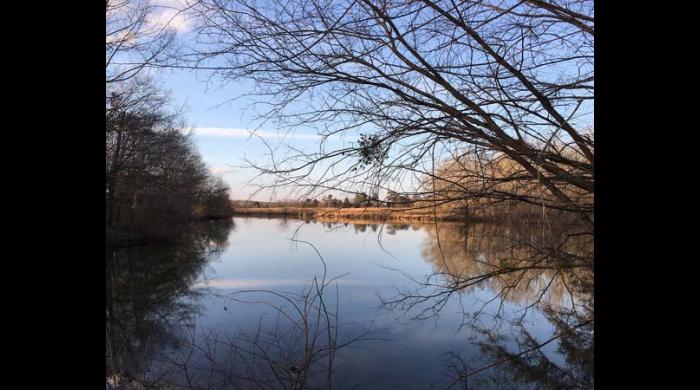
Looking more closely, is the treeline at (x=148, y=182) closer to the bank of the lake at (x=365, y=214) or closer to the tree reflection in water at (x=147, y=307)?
the tree reflection in water at (x=147, y=307)

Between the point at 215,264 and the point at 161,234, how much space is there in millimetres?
7584

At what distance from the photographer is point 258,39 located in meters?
2.78

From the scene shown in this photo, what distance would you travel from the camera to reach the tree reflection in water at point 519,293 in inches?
141

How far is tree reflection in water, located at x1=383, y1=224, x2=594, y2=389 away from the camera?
11.7 ft

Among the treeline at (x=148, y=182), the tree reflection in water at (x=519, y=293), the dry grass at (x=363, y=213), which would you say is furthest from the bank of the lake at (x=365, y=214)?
the treeline at (x=148, y=182)

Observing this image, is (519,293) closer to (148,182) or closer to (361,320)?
(361,320)

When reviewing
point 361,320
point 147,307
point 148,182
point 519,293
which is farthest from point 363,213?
point 148,182

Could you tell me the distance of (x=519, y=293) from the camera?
449cm

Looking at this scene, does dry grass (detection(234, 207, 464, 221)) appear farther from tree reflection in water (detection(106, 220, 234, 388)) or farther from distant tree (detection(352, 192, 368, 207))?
tree reflection in water (detection(106, 220, 234, 388))

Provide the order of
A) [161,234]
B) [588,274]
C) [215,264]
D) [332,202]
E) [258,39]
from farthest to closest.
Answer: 1. [161,234]
2. [215,264]
3. [588,274]
4. [332,202]
5. [258,39]

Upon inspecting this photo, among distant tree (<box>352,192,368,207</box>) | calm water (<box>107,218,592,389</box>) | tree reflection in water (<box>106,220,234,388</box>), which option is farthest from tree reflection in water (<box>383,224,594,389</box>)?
tree reflection in water (<box>106,220,234,388</box>)
